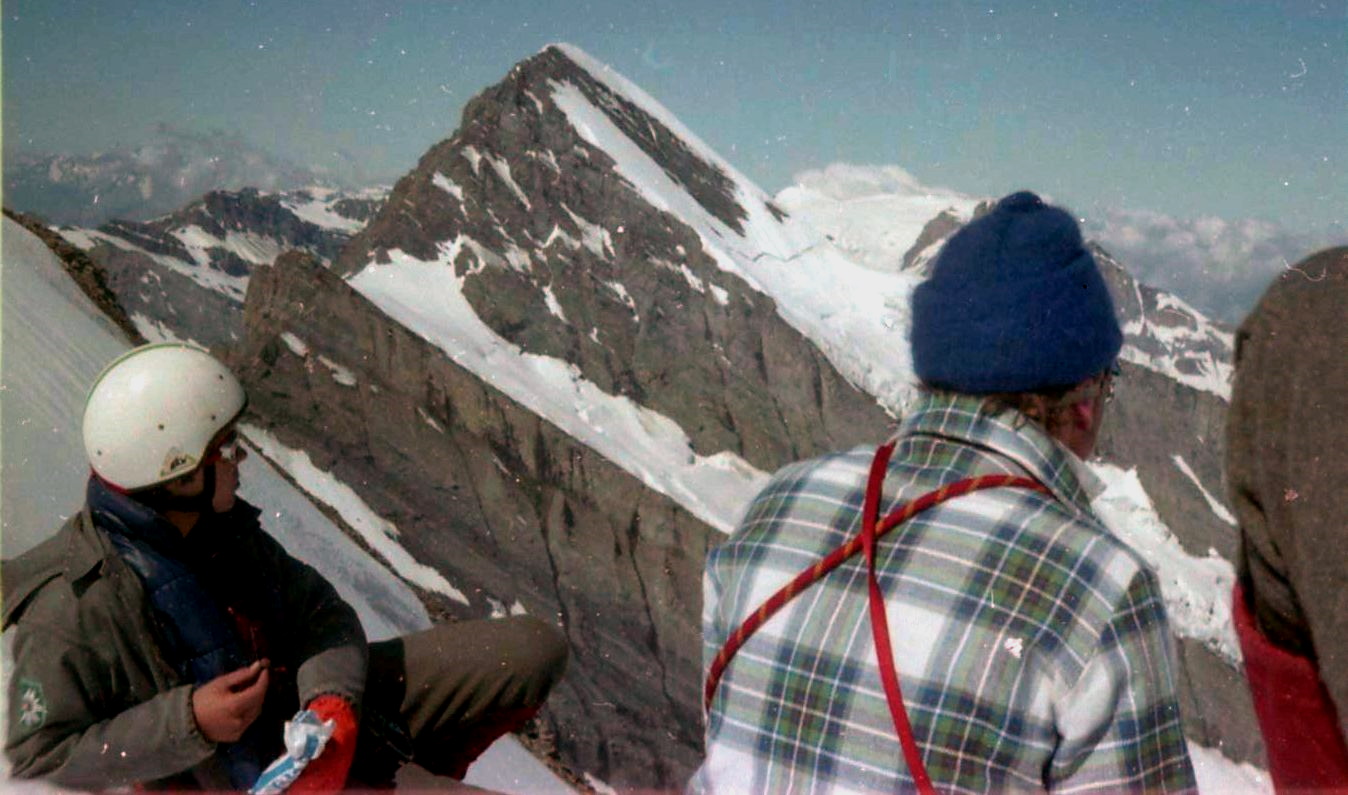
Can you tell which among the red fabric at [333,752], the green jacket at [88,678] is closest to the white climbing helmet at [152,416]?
the green jacket at [88,678]

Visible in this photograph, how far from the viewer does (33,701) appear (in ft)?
7.43

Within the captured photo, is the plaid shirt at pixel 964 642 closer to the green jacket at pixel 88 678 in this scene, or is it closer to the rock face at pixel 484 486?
the green jacket at pixel 88 678

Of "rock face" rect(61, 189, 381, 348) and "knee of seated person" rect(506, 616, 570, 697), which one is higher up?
"knee of seated person" rect(506, 616, 570, 697)

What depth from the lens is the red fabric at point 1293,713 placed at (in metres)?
1.26

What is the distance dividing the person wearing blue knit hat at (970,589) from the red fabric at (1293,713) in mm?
104

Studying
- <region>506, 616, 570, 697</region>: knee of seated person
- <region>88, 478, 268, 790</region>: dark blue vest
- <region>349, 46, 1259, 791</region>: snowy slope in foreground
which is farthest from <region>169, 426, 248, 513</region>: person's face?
<region>349, 46, 1259, 791</region>: snowy slope in foreground

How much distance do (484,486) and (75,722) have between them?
157ft

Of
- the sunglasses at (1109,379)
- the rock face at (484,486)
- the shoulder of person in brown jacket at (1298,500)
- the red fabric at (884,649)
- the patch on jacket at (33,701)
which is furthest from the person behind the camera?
the rock face at (484,486)

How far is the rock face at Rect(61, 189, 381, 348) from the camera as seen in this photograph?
201 feet

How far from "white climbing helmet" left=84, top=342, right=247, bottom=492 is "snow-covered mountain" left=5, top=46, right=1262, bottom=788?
31538mm

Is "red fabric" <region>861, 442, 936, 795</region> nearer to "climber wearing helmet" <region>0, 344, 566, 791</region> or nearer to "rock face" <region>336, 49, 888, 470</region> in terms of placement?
"climber wearing helmet" <region>0, 344, 566, 791</region>

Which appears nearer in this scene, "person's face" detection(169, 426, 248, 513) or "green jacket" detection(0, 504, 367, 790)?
"green jacket" detection(0, 504, 367, 790)

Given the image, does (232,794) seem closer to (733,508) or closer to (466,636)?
(466,636)

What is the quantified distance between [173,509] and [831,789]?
6.37ft
